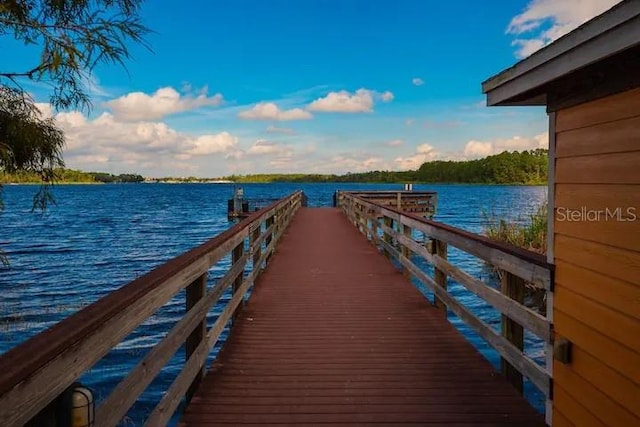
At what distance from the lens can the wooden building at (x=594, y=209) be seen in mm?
2219

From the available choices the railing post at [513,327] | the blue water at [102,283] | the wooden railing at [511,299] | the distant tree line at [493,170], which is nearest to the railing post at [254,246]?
the blue water at [102,283]

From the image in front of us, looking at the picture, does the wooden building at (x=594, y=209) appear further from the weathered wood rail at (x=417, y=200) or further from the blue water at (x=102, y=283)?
the weathered wood rail at (x=417, y=200)

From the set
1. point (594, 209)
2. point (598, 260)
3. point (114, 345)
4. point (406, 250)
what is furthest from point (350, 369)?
point (406, 250)

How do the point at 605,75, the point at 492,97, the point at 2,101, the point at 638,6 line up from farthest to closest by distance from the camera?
1. the point at 2,101
2. the point at 492,97
3. the point at 605,75
4. the point at 638,6

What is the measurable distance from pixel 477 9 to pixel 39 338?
18240 mm

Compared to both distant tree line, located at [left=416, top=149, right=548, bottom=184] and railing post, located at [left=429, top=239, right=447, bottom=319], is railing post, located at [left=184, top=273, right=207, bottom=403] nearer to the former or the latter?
railing post, located at [left=429, top=239, right=447, bottom=319]

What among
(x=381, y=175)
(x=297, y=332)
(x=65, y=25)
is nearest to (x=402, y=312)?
(x=297, y=332)

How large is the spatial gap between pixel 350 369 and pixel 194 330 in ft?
4.14

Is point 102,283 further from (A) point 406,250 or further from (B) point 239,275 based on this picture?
(B) point 239,275

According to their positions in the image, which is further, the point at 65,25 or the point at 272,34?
the point at 272,34

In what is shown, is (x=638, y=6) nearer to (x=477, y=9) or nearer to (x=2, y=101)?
(x=2, y=101)

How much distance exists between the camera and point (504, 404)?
131 inches

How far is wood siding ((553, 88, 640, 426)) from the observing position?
7.38ft

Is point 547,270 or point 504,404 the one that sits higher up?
point 547,270
